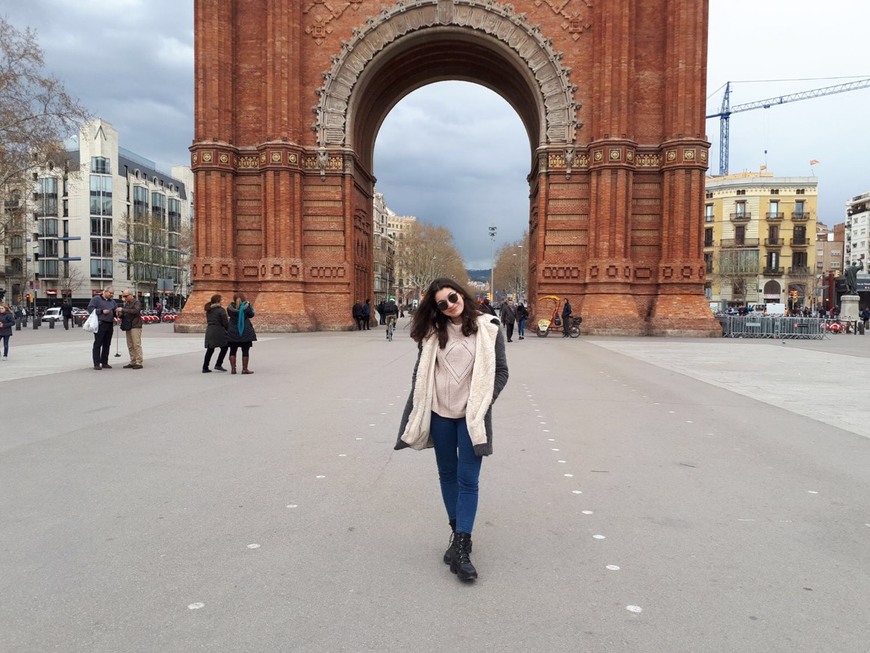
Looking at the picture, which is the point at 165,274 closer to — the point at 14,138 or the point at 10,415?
the point at 14,138

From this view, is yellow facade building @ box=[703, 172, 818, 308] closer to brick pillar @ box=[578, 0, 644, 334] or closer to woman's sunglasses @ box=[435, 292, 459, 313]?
brick pillar @ box=[578, 0, 644, 334]

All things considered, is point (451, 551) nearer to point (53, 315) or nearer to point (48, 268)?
point (53, 315)

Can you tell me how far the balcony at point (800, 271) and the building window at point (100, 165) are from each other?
265ft

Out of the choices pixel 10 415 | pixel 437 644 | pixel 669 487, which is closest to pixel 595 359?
pixel 669 487

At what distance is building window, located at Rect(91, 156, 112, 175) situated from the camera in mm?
72562

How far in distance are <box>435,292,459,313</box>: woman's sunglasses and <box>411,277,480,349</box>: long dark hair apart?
0.03 metres

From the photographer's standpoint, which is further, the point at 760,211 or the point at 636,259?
the point at 760,211

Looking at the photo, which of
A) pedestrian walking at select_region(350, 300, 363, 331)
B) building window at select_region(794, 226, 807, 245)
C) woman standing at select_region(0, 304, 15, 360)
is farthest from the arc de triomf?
building window at select_region(794, 226, 807, 245)

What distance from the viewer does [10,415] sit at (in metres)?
8.45

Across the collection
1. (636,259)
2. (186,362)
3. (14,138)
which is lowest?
(186,362)

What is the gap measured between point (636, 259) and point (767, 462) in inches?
947

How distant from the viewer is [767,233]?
7638 cm

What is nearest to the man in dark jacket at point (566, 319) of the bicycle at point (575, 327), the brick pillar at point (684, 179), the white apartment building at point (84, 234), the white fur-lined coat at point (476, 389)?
the bicycle at point (575, 327)

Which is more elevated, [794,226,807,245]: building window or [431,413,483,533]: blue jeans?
[794,226,807,245]: building window
